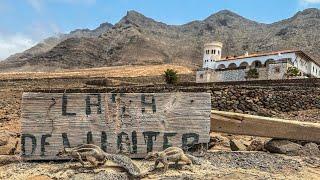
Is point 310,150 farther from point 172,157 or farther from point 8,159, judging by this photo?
point 8,159

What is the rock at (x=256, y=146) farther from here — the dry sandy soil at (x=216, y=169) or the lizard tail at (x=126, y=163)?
the lizard tail at (x=126, y=163)

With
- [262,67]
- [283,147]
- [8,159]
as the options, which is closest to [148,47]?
[262,67]

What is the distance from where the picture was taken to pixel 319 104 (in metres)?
23.0

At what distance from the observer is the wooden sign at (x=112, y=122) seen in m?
9.56

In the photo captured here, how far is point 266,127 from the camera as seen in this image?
991 centimetres

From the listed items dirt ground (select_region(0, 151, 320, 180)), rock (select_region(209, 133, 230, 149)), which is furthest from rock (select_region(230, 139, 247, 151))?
dirt ground (select_region(0, 151, 320, 180))

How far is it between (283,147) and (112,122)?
305cm

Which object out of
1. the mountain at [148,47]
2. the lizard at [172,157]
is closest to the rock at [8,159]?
the lizard at [172,157]

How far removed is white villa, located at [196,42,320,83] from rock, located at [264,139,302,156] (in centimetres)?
3232

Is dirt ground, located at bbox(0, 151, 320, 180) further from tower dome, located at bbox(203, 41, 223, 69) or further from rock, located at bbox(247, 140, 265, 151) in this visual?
tower dome, located at bbox(203, 41, 223, 69)

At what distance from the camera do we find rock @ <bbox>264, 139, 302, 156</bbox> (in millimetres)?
9719

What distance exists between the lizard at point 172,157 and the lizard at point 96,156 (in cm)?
39

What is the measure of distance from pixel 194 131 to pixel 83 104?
2003 mm

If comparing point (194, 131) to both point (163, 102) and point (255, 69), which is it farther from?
point (255, 69)
